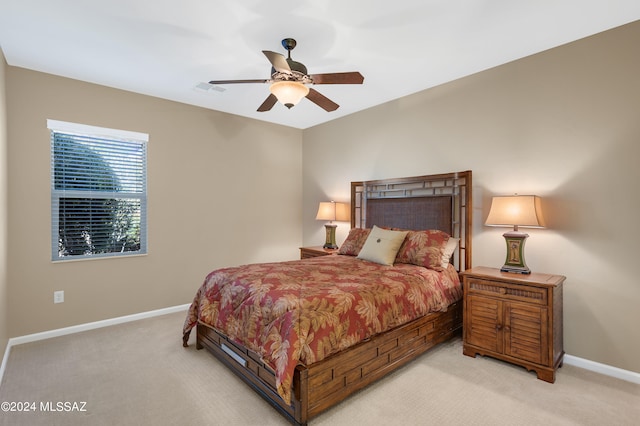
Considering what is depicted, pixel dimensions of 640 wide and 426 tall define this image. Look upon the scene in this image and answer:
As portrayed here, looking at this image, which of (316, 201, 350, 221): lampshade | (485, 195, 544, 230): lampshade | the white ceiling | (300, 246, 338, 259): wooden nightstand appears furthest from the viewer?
(316, 201, 350, 221): lampshade

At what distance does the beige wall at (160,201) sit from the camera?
3.26 meters

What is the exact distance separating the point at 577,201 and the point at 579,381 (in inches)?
57.2

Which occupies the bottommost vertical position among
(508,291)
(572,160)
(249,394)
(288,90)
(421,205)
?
(249,394)

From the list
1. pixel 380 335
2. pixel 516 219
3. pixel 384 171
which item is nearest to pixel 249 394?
pixel 380 335

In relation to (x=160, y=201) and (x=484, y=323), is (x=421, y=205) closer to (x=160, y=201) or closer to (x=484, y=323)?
(x=484, y=323)

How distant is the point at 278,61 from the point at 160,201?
2.73 m

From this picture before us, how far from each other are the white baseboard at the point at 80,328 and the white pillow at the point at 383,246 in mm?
2618

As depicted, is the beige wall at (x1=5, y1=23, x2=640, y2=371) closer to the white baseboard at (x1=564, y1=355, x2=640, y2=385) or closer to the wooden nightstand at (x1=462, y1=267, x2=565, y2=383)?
the white baseboard at (x1=564, y1=355, x2=640, y2=385)

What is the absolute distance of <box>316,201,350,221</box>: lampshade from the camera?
473 centimetres

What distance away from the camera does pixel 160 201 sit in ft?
13.5

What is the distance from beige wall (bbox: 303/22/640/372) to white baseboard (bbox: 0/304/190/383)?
382 centimetres

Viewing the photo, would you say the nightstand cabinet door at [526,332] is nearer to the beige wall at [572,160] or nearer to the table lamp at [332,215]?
the beige wall at [572,160]

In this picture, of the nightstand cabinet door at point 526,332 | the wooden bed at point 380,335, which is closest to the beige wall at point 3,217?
the wooden bed at point 380,335

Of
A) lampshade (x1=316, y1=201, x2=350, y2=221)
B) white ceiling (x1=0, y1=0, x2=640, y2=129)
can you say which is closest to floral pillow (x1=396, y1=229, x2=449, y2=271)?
lampshade (x1=316, y1=201, x2=350, y2=221)
